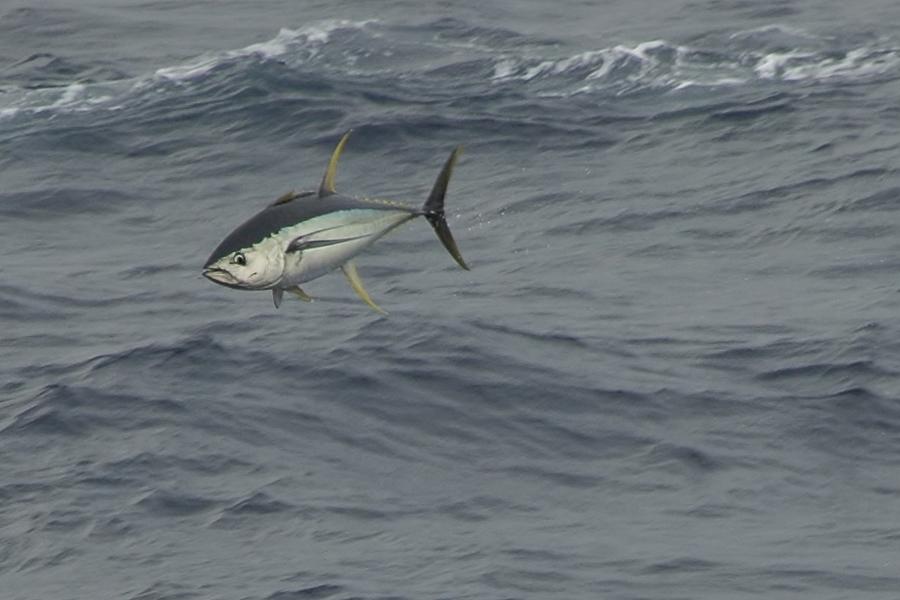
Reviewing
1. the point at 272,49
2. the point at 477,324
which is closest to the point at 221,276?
the point at 477,324

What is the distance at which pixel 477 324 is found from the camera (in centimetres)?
2480

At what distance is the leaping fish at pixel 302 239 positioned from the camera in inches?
484

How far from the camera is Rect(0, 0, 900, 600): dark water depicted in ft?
61.1

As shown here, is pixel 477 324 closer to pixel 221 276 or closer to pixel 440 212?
pixel 440 212

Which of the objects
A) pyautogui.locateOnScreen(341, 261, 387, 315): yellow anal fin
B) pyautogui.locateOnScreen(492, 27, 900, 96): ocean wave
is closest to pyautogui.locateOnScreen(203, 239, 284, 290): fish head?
pyautogui.locateOnScreen(341, 261, 387, 315): yellow anal fin

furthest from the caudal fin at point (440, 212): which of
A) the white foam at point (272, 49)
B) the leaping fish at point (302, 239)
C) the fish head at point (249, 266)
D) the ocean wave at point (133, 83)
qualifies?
the white foam at point (272, 49)

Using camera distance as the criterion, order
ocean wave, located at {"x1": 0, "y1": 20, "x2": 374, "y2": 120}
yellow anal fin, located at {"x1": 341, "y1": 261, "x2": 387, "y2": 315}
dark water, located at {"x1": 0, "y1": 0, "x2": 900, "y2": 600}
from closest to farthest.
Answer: yellow anal fin, located at {"x1": 341, "y1": 261, "x2": 387, "y2": 315} → dark water, located at {"x1": 0, "y1": 0, "x2": 900, "y2": 600} → ocean wave, located at {"x1": 0, "y1": 20, "x2": 374, "y2": 120}

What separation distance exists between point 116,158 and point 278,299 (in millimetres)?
21449

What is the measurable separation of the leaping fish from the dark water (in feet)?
17.0

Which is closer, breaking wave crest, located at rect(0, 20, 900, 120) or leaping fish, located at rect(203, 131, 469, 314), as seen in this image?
leaping fish, located at rect(203, 131, 469, 314)

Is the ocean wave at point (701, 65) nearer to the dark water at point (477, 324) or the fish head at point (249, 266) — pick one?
the dark water at point (477, 324)

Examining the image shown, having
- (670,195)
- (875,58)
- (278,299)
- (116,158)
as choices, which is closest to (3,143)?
(116,158)

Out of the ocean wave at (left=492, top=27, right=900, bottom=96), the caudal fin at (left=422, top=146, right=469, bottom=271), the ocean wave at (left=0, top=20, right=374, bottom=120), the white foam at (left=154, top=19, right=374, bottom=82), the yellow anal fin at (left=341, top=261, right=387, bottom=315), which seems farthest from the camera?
the white foam at (left=154, top=19, right=374, bottom=82)

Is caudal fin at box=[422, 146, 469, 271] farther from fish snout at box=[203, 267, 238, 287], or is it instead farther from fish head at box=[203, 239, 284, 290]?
fish snout at box=[203, 267, 238, 287]
